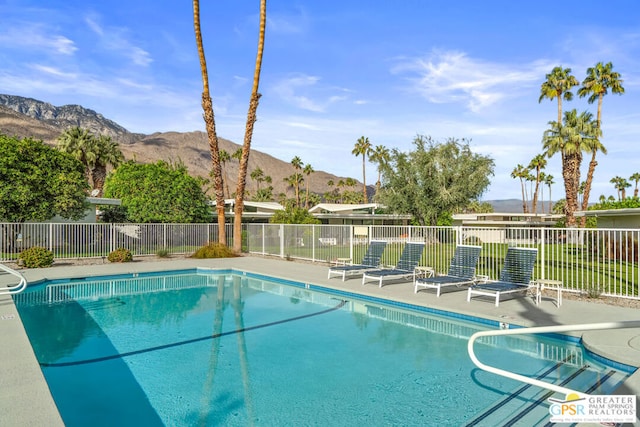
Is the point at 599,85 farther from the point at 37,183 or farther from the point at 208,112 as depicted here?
the point at 37,183

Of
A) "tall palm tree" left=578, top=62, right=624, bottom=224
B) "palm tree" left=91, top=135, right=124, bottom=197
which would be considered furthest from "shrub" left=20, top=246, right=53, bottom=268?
"tall palm tree" left=578, top=62, right=624, bottom=224

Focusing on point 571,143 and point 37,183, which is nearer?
point 37,183

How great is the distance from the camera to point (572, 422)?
4.30 metres

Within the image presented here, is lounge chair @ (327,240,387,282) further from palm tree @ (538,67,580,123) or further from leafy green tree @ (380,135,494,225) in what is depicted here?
palm tree @ (538,67,580,123)

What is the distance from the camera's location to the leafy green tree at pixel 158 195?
27.6m

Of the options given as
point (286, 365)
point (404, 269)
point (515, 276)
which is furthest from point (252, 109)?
point (286, 365)

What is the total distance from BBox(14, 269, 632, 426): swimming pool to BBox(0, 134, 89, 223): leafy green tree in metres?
12.3

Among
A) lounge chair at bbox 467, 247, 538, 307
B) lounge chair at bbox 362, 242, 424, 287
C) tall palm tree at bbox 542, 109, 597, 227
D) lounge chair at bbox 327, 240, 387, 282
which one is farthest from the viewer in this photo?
tall palm tree at bbox 542, 109, 597, 227

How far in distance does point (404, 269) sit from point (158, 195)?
20060mm

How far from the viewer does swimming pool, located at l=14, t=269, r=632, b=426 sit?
500 cm

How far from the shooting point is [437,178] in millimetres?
31547

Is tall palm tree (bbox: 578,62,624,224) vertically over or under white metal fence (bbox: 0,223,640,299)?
over

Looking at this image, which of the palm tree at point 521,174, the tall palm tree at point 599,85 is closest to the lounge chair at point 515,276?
the tall palm tree at point 599,85

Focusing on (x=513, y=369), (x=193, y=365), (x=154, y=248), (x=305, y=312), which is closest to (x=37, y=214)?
(x=154, y=248)
